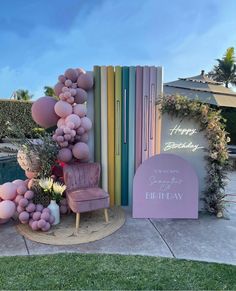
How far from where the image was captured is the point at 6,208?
346 centimetres

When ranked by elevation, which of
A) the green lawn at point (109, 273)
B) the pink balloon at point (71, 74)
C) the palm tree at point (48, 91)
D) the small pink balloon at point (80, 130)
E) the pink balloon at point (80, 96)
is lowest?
the green lawn at point (109, 273)

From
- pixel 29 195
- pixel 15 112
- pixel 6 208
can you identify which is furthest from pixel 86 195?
pixel 15 112

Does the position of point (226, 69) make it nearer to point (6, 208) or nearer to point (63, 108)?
point (63, 108)

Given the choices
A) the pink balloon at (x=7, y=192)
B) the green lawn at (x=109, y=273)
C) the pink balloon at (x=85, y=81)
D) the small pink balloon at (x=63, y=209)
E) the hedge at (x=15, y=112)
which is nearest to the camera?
the green lawn at (x=109, y=273)

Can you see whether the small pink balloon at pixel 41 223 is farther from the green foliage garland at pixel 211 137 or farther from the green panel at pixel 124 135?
the green foliage garland at pixel 211 137

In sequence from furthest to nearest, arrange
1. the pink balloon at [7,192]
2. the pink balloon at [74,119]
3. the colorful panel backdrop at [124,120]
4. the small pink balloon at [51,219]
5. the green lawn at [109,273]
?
the colorful panel backdrop at [124,120] < the pink balloon at [74,119] < the pink balloon at [7,192] < the small pink balloon at [51,219] < the green lawn at [109,273]

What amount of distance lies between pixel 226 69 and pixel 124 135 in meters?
19.5

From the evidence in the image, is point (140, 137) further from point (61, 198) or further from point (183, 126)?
point (61, 198)

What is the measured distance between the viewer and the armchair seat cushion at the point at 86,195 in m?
3.54

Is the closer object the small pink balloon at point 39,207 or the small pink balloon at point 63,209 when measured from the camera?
the small pink balloon at point 39,207

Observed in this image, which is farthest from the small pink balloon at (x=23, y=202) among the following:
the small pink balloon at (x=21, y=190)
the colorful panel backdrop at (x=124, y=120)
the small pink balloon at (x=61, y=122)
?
the colorful panel backdrop at (x=124, y=120)

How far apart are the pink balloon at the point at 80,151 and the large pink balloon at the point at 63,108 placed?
1.60 feet

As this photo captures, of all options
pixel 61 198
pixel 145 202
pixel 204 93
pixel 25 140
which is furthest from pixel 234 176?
pixel 25 140

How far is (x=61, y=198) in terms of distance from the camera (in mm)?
3920
